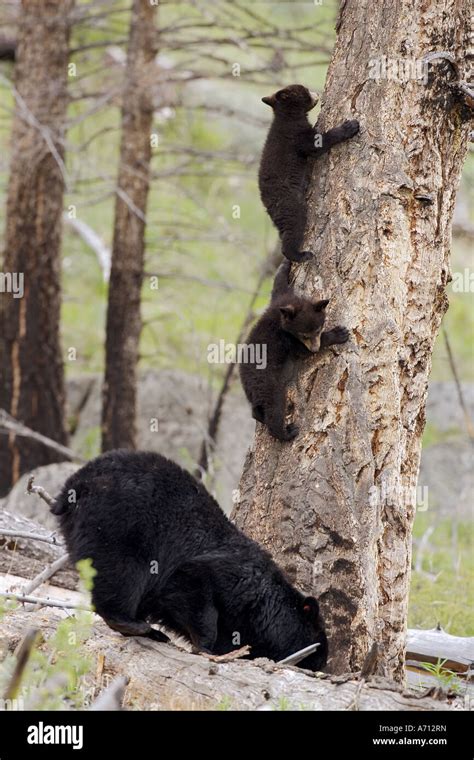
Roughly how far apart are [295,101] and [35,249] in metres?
4.86

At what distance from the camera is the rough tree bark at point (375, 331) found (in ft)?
17.2

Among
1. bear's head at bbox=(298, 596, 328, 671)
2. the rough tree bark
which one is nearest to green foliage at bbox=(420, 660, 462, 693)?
the rough tree bark

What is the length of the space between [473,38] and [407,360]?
180cm

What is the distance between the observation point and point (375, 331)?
17.4ft

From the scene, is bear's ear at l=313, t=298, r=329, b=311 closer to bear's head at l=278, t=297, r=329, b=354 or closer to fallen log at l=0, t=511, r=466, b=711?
bear's head at l=278, t=297, r=329, b=354

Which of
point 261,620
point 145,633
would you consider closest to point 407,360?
point 261,620

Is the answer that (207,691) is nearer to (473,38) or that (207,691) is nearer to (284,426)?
(284,426)

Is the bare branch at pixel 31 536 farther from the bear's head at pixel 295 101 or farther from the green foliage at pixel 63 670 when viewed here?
the bear's head at pixel 295 101

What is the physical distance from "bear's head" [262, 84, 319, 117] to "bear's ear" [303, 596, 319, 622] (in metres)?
3.16

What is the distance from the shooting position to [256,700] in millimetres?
4324

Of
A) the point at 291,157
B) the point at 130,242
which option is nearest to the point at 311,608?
the point at 291,157

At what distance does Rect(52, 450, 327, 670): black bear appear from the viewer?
193 inches

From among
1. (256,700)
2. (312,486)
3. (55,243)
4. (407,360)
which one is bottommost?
(256,700)

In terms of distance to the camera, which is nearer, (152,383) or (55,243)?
(55,243)
